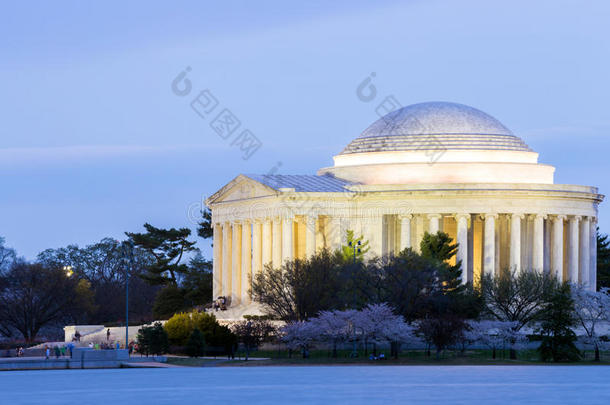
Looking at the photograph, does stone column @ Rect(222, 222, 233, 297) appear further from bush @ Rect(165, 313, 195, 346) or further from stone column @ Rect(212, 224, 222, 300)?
bush @ Rect(165, 313, 195, 346)

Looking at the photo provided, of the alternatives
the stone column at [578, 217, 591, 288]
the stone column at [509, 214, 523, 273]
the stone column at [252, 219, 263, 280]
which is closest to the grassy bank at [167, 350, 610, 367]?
the stone column at [509, 214, 523, 273]

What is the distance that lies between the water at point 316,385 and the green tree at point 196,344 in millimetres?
17772

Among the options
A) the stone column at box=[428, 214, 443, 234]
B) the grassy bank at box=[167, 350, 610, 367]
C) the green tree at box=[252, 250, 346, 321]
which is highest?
the stone column at box=[428, 214, 443, 234]

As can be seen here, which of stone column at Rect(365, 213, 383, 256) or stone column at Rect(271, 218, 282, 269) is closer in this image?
stone column at Rect(271, 218, 282, 269)

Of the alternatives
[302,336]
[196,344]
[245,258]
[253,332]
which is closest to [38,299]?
[245,258]

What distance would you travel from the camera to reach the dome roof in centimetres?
14875

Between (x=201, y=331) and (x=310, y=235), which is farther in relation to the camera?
(x=310, y=235)

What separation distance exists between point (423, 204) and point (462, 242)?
17.1 feet

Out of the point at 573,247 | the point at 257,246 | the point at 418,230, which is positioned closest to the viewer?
the point at 418,230

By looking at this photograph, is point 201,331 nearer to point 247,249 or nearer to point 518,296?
point 518,296

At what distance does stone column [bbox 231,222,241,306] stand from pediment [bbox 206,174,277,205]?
119 inches

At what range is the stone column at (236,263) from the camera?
149875 mm

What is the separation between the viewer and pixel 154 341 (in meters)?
115

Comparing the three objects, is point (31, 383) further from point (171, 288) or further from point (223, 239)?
point (171, 288)
